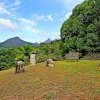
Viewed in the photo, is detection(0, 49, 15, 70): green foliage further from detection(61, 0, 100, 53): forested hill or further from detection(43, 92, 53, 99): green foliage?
detection(43, 92, 53, 99): green foliage

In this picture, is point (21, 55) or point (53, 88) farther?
point (21, 55)

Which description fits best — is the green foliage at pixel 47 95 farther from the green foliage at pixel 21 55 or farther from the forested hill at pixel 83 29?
the forested hill at pixel 83 29

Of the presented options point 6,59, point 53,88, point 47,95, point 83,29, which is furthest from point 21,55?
point 47,95

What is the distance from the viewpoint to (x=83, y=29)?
57031 millimetres

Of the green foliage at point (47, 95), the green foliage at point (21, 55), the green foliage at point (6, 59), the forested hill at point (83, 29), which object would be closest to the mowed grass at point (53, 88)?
the green foliage at point (47, 95)

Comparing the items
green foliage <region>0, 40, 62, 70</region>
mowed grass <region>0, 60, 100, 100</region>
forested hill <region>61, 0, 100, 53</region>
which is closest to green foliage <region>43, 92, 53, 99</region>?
mowed grass <region>0, 60, 100, 100</region>

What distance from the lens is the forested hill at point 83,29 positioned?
54.2 meters

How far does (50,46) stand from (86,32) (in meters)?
18.2

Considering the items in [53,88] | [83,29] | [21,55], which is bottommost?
[53,88]

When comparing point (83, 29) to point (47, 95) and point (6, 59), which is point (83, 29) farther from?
point (47, 95)

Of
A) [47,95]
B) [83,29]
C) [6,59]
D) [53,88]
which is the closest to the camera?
[47,95]

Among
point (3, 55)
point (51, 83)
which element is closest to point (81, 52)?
point (3, 55)

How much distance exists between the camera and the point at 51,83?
74.3 ft

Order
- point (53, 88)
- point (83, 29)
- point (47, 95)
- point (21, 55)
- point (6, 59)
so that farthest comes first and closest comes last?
point (21, 55)
point (6, 59)
point (83, 29)
point (53, 88)
point (47, 95)
